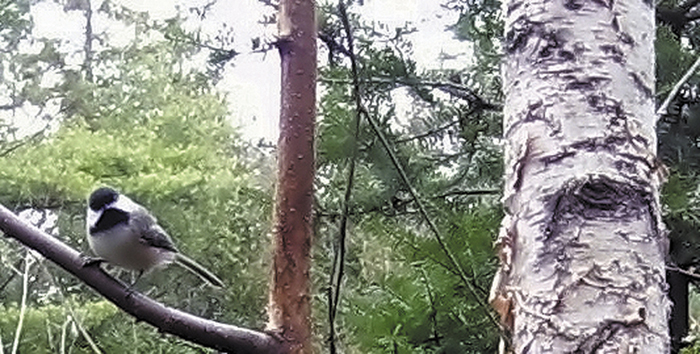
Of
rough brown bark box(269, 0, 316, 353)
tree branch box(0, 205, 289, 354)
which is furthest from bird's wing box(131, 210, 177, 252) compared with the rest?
rough brown bark box(269, 0, 316, 353)

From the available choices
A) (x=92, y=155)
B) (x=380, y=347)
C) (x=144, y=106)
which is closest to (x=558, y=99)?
(x=380, y=347)

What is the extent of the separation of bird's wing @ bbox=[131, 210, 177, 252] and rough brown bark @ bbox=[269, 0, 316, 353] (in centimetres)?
62

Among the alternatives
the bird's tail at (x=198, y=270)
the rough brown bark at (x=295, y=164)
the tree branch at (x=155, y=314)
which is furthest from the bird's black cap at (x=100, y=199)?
the rough brown bark at (x=295, y=164)

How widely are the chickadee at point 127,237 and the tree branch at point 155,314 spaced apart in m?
0.42

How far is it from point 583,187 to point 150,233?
0.77m

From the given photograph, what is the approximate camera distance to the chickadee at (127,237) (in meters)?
1.05

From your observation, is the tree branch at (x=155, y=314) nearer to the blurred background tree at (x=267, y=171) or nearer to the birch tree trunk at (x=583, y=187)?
the blurred background tree at (x=267, y=171)

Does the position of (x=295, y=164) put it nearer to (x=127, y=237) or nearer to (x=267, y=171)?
(x=127, y=237)

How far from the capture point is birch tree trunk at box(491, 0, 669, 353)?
413mm

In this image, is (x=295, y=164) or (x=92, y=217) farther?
(x=92, y=217)

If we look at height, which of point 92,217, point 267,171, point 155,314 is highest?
point 267,171

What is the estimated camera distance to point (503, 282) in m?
0.45

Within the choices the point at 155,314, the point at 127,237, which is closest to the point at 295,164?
the point at 155,314

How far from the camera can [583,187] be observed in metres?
0.42
